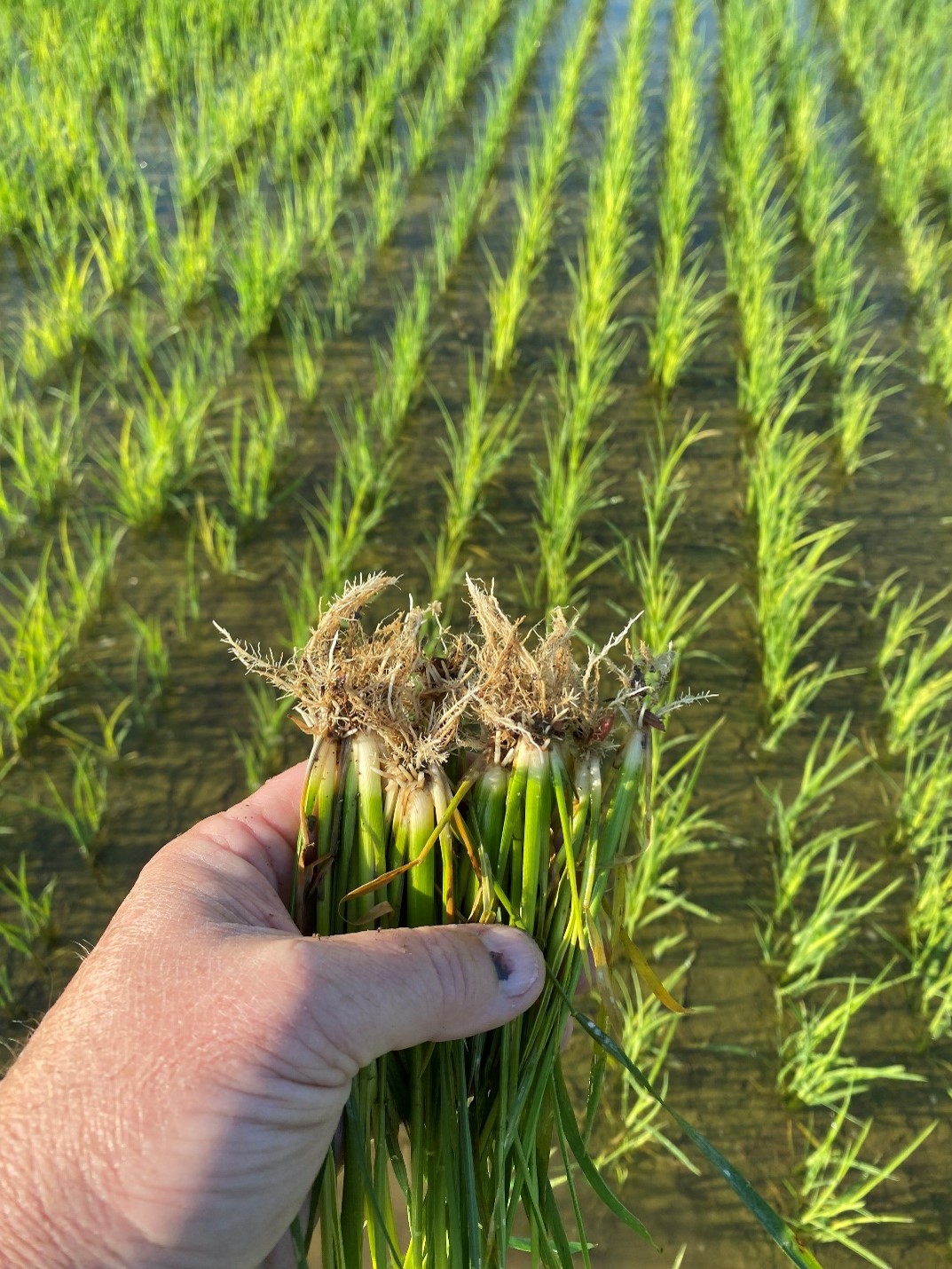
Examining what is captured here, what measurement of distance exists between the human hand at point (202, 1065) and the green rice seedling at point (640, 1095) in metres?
0.70

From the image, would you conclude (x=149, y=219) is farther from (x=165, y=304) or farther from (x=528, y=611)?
(x=528, y=611)

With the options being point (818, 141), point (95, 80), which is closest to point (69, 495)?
point (95, 80)

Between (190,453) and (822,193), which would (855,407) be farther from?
(190,453)

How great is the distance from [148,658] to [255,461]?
74 centimetres

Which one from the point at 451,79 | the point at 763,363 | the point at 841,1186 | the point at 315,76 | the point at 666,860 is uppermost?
the point at 315,76

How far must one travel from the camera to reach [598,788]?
1.04 meters

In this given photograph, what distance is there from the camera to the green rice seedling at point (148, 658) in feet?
7.07

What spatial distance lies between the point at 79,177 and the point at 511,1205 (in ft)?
13.7

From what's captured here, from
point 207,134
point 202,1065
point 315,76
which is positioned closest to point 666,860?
point 202,1065

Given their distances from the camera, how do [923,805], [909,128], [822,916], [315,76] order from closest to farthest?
[822,916] < [923,805] < [315,76] < [909,128]

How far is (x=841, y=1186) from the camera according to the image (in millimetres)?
1609

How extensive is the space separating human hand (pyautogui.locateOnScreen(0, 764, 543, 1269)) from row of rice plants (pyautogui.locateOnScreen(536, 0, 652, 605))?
1.34 meters

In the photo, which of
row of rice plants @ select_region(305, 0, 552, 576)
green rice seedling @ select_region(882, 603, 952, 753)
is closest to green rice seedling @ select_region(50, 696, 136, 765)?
row of rice plants @ select_region(305, 0, 552, 576)

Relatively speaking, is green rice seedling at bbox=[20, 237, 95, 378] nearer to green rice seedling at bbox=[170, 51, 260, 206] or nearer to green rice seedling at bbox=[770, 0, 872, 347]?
green rice seedling at bbox=[170, 51, 260, 206]
